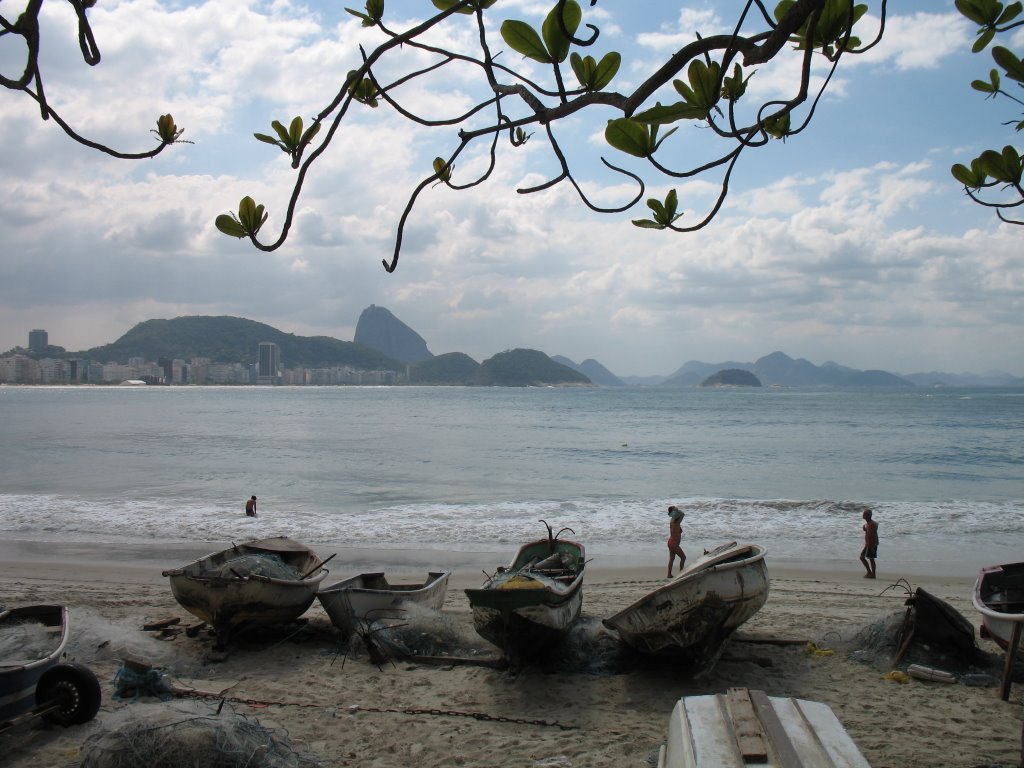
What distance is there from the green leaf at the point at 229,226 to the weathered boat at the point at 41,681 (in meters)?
4.67

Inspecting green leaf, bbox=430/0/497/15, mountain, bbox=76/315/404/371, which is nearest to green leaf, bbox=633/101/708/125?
green leaf, bbox=430/0/497/15

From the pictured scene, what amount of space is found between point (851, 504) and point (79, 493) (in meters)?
21.0

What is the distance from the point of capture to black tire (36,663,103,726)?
18.1 ft

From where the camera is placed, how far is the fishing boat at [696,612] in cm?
664

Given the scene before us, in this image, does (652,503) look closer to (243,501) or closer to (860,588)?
(860,588)

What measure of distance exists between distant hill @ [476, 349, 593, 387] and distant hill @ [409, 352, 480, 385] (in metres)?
4.07

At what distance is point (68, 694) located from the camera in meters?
5.60

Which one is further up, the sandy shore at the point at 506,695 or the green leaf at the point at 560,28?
the green leaf at the point at 560,28

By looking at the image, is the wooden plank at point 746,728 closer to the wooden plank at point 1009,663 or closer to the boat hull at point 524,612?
the boat hull at point 524,612

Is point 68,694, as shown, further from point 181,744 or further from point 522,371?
point 522,371

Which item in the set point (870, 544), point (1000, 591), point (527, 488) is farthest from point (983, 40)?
point (527, 488)

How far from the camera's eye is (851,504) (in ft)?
64.6

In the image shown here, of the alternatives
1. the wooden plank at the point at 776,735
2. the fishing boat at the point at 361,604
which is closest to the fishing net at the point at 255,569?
the fishing boat at the point at 361,604

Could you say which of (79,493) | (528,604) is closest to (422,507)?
(79,493)
